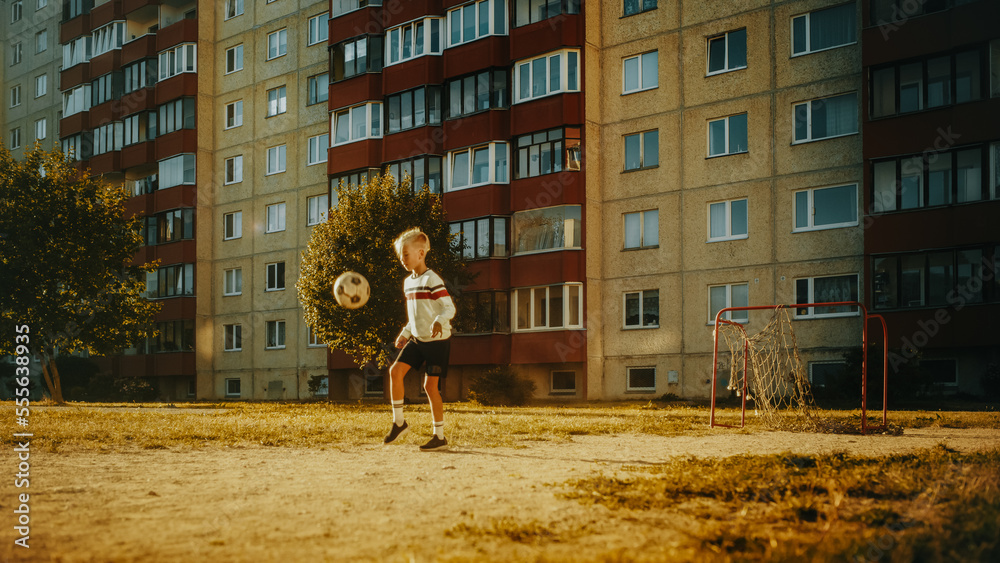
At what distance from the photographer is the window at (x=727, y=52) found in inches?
1236

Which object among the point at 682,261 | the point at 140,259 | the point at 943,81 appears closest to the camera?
the point at 943,81

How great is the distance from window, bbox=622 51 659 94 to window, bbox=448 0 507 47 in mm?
5204

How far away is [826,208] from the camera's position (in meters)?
29.3

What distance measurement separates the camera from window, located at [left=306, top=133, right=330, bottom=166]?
43.7 meters

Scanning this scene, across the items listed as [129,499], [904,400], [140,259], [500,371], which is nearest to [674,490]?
[129,499]

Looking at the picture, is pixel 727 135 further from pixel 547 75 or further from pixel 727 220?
pixel 547 75


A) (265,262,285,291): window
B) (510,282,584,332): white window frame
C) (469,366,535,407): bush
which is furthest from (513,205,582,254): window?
(265,262,285,291): window

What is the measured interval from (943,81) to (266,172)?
31.9 metres

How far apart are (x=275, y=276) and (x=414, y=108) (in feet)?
41.9

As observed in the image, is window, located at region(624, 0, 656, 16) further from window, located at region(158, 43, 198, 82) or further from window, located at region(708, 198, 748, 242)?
window, located at region(158, 43, 198, 82)

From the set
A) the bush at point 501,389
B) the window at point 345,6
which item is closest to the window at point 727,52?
the bush at point 501,389

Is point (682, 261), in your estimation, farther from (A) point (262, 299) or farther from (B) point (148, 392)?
(B) point (148, 392)

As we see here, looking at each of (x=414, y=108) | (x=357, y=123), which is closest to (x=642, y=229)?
(x=414, y=108)

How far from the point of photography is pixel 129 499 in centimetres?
626
